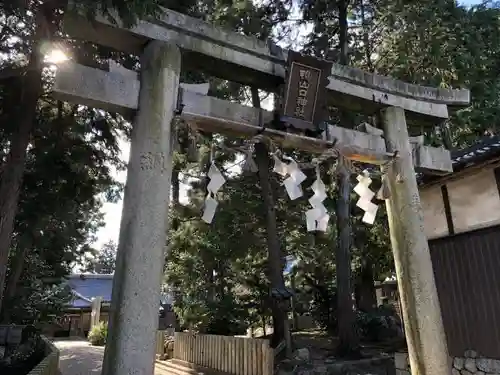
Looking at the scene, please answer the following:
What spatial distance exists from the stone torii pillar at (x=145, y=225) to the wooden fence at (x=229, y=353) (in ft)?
16.4

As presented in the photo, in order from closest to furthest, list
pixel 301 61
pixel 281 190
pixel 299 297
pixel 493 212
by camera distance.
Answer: pixel 301 61 → pixel 493 212 → pixel 281 190 → pixel 299 297

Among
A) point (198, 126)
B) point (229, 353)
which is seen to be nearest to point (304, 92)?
point (198, 126)

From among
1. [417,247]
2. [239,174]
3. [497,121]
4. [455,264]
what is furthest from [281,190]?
[417,247]

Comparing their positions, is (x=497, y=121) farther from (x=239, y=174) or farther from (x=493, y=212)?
(x=239, y=174)

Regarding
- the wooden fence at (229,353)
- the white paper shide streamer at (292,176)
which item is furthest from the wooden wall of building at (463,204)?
the wooden fence at (229,353)

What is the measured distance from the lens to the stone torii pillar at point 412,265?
16.8ft

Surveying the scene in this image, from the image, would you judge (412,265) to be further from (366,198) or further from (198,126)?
(198,126)

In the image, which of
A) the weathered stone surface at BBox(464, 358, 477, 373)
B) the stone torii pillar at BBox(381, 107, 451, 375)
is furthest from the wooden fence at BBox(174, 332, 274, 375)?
the stone torii pillar at BBox(381, 107, 451, 375)

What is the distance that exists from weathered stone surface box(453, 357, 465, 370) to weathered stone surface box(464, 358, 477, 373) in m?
0.07

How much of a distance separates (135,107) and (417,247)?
400 centimetres

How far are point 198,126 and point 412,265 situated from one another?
3.31m

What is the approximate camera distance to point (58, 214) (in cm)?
1030

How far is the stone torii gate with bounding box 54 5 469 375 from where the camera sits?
388cm

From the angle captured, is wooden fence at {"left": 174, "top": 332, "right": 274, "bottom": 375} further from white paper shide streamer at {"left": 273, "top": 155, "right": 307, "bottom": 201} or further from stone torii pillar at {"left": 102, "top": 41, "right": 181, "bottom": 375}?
stone torii pillar at {"left": 102, "top": 41, "right": 181, "bottom": 375}
